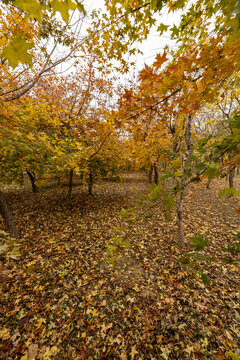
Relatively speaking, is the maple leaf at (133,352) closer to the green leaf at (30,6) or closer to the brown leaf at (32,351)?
the brown leaf at (32,351)

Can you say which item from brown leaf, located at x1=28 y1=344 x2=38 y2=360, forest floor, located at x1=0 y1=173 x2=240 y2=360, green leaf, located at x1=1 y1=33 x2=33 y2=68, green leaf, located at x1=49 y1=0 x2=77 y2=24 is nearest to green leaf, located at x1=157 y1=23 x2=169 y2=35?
green leaf, located at x1=49 y1=0 x2=77 y2=24

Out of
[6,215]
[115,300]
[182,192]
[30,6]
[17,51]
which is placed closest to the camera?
[30,6]

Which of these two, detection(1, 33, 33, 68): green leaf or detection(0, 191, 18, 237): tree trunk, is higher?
detection(1, 33, 33, 68): green leaf

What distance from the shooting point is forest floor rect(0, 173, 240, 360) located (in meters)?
2.48

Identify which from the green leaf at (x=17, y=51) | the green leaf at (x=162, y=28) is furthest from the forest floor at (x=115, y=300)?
the green leaf at (x=162, y=28)

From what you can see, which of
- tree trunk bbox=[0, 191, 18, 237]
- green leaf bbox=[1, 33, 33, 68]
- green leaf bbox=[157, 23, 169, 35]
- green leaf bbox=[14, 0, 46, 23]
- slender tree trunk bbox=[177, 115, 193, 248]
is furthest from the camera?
tree trunk bbox=[0, 191, 18, 237]

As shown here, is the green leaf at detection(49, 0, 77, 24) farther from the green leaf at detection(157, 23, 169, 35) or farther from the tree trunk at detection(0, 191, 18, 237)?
the tree trunk at detection(0, 191, 18, 237)

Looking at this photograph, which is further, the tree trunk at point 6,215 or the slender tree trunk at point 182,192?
the tree trunk at point 6,215

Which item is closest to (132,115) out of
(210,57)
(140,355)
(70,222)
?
(210,57)

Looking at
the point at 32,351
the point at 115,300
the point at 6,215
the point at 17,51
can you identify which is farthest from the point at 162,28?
the point at 6,215

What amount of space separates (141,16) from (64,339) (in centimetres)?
603

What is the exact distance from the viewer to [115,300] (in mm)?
3283

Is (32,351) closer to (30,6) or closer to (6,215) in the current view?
(6,215)

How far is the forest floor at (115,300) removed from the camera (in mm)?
2477
